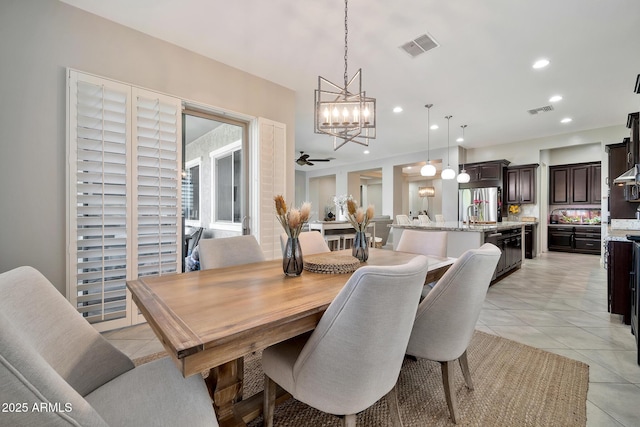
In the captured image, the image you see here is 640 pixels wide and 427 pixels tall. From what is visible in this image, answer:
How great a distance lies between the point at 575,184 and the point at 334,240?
21.0 ft

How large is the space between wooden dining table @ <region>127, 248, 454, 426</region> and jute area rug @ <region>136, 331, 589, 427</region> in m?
0.37

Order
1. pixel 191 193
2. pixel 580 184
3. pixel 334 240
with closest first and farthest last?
pixel 191 193 < pixel 334 240 < pixel 580 184

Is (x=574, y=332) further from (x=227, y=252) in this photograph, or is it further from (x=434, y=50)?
(x=227, y=252)

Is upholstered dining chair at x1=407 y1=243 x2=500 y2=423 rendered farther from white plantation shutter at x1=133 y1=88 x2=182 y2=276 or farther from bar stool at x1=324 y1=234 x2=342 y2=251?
bar stool at x1=324 y1=234 x2=342 y2=251

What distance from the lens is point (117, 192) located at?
2.50 metres

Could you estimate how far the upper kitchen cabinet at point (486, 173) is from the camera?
6750mm

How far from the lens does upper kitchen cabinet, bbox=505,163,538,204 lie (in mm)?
6562

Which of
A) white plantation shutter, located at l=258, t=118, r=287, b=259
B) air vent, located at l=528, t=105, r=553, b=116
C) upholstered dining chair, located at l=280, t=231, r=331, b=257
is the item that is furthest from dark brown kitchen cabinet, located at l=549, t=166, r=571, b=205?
upholstered dining chair, located at l=280, t=231, r=331, b=257

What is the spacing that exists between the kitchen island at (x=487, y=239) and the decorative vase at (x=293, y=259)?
2.94m

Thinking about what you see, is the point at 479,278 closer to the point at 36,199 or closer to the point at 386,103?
the point at 36,199

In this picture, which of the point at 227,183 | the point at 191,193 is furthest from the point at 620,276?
the point at 191,193

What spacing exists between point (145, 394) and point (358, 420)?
3.48 feet

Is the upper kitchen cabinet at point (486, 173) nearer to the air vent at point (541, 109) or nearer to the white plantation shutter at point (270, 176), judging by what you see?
the air vent at point (541, 109)

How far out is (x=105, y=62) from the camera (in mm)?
2482
